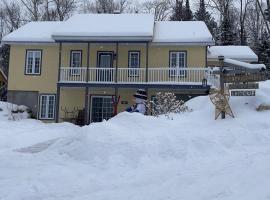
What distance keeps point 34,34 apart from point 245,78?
704 inches

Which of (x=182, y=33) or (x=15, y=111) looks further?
(x=182, y=33)

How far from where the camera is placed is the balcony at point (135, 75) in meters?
24.9

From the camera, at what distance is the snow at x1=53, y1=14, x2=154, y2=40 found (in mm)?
25125

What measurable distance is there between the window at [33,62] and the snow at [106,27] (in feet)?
8.49

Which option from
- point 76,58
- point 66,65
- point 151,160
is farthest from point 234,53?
point 151,160

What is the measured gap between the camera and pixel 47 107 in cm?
2756

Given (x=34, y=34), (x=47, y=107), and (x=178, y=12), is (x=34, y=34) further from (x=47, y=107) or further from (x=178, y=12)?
(x=178, y=12)

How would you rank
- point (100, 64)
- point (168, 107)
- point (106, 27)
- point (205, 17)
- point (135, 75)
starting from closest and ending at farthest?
point (168, 107) < point (135, 75) < point (106, 27) < point (100, 64) < point (205, 17)

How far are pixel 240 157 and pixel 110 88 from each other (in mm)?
16842

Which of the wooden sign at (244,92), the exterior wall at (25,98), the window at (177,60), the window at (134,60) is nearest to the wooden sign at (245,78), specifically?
the wooden sign at (244,92)

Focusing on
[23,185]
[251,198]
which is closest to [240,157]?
[251,198]

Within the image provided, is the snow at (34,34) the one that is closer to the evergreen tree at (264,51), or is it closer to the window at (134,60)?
the window at (134,60)

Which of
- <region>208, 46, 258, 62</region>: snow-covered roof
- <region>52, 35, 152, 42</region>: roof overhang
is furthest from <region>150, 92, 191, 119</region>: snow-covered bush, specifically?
<region>208, 46, 258, 62</region>: snow-covered roof

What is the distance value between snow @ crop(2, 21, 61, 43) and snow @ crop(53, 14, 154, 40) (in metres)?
1.60
